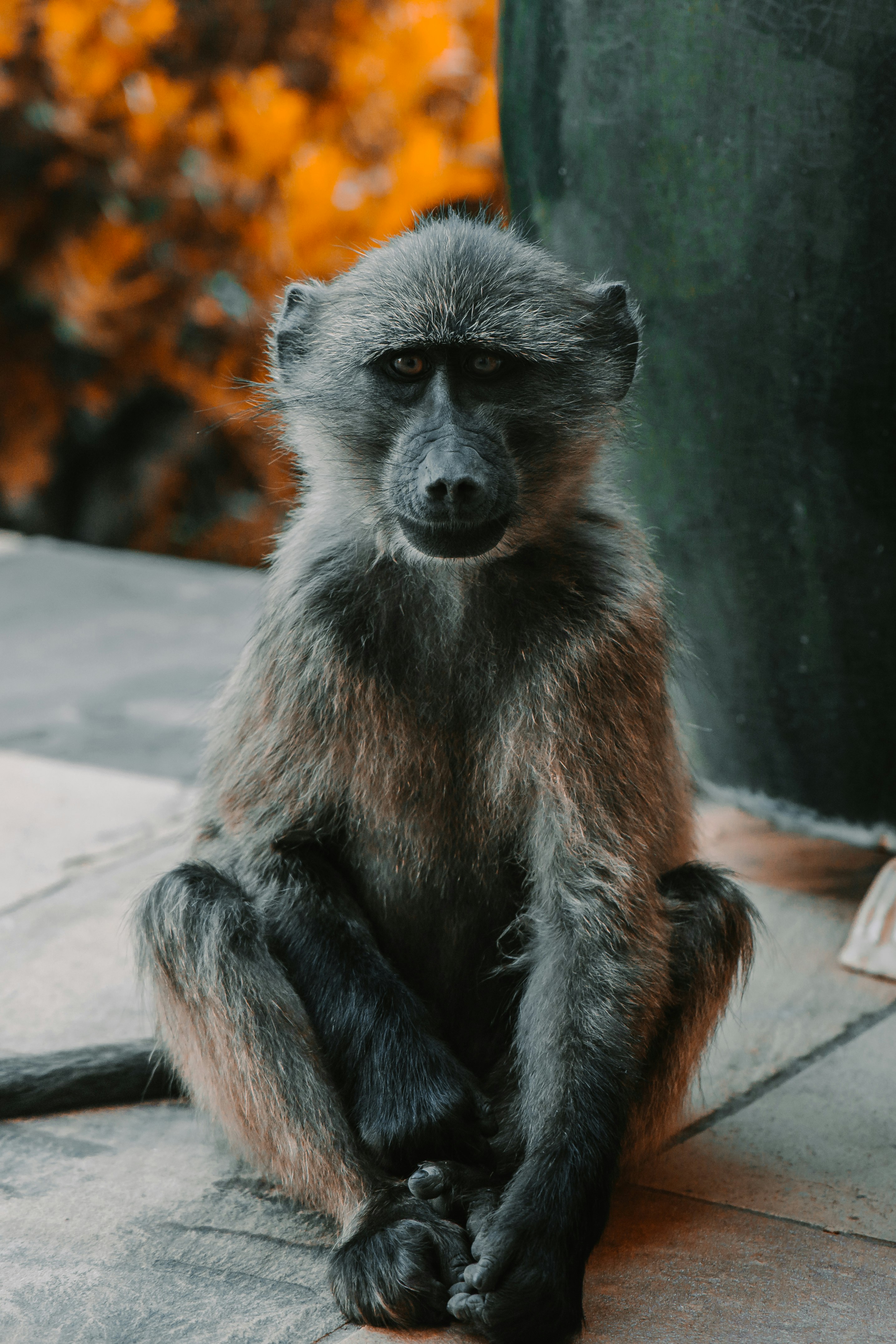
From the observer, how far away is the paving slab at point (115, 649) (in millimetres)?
4875

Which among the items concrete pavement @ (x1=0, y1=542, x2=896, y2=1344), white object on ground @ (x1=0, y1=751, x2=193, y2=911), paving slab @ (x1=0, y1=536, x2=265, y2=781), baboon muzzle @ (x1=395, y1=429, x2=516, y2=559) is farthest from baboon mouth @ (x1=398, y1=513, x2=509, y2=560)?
paving slab @ (x1=0, y1=536, x2=265, y2=781)

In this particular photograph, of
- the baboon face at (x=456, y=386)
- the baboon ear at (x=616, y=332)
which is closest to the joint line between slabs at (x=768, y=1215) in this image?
the baboon face at (x=456, y=386)

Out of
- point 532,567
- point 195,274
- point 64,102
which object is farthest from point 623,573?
point 64,102

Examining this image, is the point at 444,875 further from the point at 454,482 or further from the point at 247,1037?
the point at 454,482

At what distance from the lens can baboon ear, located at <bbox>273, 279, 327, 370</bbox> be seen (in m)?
2.82

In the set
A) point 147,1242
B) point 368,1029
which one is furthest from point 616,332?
point 147,1242

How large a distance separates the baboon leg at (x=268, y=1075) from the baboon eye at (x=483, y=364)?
97 cm

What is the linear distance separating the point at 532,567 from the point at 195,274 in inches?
205

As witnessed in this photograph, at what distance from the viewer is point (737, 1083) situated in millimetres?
2943

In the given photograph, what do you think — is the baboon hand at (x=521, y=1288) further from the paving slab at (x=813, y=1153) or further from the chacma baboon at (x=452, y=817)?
the paving slab at (x=813, y=1153)

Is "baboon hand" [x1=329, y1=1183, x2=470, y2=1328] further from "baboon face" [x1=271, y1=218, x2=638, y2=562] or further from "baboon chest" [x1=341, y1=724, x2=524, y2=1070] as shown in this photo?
"baboon face" [x1=271, y1=218, x2=638, y2=562]

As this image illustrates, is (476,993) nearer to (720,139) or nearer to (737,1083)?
(737,1083)

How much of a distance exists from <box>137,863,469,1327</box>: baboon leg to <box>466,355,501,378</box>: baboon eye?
3.17ft

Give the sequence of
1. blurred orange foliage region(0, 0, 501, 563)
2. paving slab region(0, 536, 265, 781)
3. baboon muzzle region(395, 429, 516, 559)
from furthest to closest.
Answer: blurred orange foliage region(0, 0, 501, 563)
paving slab region(0, 536, 265, 781)
baboon muzzle region(395, 429, 516, 559)
